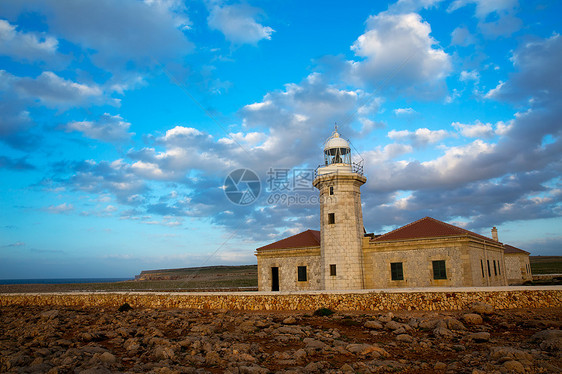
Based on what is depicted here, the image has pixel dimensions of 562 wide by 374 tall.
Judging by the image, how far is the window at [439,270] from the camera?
59.7 feet

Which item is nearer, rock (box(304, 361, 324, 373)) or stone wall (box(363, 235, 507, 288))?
rock (box(304, 361, 324, 373))

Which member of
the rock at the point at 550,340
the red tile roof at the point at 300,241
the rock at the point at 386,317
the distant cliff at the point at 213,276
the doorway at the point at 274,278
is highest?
the red tile roof at the point at 300,241

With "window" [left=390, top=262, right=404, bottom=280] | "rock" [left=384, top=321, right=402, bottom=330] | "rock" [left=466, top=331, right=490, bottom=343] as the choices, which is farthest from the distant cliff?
"rock" [left=466, top=331, right=490, bottom=343]

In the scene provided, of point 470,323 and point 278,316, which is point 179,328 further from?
point 470,323

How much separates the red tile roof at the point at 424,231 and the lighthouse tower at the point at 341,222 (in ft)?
6.02

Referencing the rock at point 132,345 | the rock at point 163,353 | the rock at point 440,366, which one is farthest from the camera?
the rock at point 132,345

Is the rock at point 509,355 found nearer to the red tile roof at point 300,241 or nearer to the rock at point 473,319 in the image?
the rock at point 473,319

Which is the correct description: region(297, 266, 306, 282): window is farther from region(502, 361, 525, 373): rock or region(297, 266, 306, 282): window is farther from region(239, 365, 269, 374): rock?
region(502, 361, 525, 373): rock

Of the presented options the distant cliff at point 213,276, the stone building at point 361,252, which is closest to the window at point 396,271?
the stone building at point 361,252

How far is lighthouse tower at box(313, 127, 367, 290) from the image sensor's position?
19.7 metres

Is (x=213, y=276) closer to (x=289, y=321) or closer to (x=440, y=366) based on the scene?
(x=289, y=321)

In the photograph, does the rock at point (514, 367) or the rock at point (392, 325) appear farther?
the rock at point (392, 325)

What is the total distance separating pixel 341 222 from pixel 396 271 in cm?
400

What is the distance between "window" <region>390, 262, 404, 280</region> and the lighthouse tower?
5.41 ft
